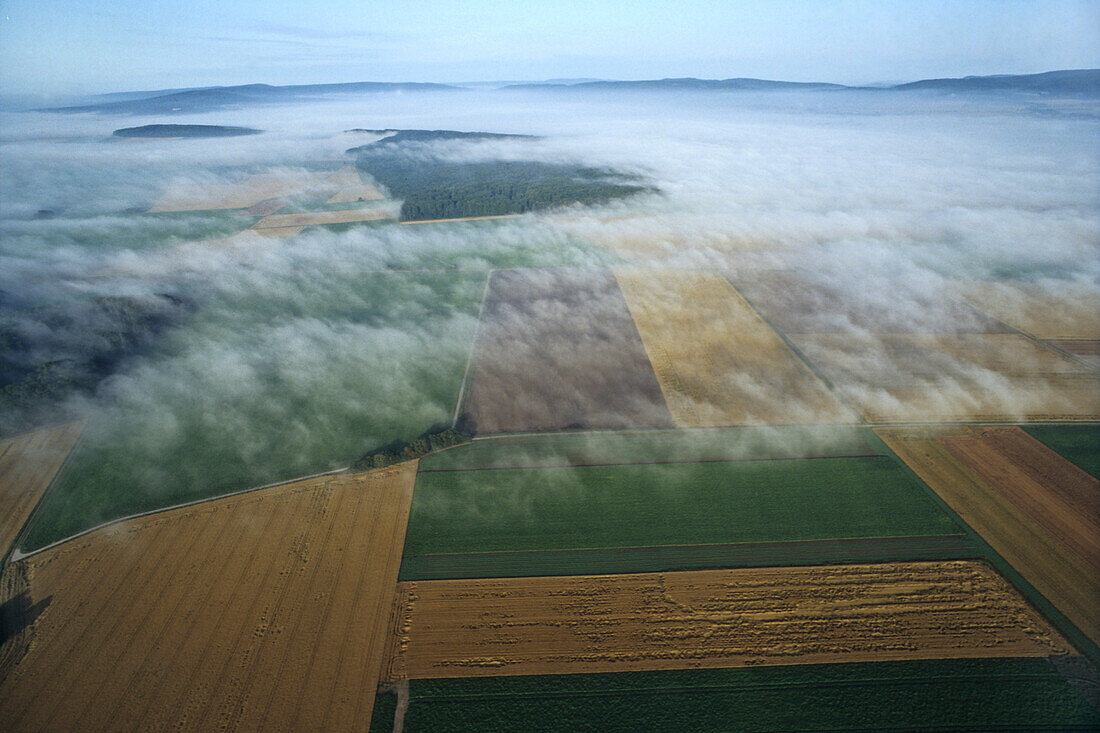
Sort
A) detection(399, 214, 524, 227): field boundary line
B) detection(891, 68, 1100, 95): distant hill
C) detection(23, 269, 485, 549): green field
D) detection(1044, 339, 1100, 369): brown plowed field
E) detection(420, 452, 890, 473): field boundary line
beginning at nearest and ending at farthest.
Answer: detection(23, 269, 485, 549): green field, detection(420, 452, 890, 473): field boundary line, detection(1044, 339, 1100, 369): brown plowed field, detection(399, 214, 524, 227): field boundary line, detection(891, 68, 1100, 95): distant hill

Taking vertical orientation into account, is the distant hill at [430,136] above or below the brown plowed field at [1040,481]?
above

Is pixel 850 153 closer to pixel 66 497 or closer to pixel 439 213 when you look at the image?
pixel 439 213

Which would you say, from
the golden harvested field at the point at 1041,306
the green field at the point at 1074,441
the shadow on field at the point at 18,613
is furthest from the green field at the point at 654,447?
the golden harvested field at the point at 1041,306

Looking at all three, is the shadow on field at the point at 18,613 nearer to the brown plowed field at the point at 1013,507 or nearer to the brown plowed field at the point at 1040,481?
the brown plowed field at the point at 1013,507

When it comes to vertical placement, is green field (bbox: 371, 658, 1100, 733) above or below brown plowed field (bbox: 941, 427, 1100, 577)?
below

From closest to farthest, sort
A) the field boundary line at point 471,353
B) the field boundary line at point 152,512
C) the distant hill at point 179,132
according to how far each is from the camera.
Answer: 1. the field boundary line at point 152,512
2. the field boundary line at point 471,353
3. the distant hill at point 179,132

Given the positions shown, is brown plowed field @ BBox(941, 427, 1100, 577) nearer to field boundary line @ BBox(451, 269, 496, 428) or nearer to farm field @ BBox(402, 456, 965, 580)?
farm field @ BBox(402, 456, 965, 580)

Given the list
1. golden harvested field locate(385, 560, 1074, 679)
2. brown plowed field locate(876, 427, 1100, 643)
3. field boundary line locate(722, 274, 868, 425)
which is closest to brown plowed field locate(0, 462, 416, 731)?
golden harvested field locate(385, 560, 1074, 679)
